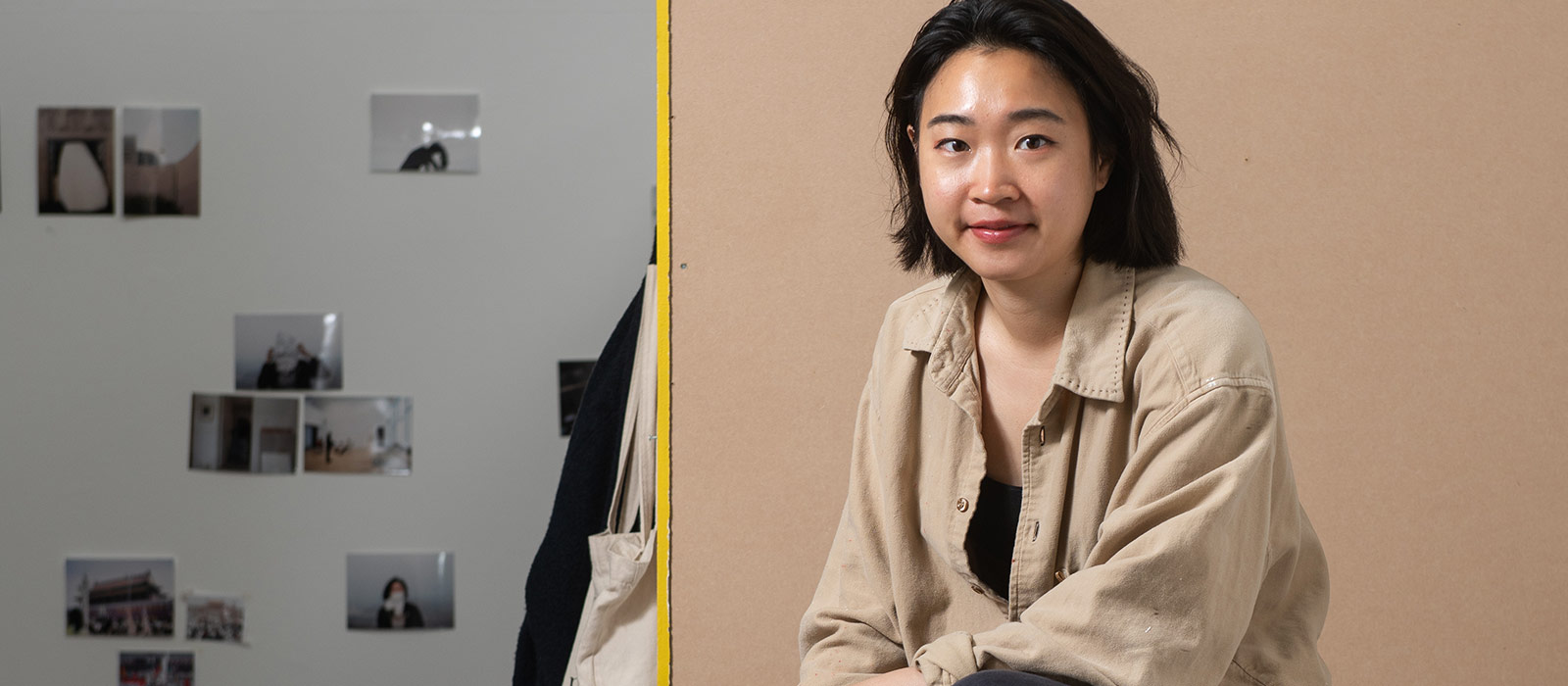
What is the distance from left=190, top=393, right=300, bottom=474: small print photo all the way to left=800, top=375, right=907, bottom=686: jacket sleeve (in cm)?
172

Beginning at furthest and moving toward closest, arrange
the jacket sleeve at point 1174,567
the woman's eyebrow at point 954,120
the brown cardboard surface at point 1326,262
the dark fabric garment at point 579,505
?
the dark fabric garment at point 579,505 < the brown cardboard surface at point 1326,262 < the woman's eyebrow at point 954,120 < the jacket sleeve at point 1174,567

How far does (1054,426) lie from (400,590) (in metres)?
1.89

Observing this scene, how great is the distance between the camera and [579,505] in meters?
1.74

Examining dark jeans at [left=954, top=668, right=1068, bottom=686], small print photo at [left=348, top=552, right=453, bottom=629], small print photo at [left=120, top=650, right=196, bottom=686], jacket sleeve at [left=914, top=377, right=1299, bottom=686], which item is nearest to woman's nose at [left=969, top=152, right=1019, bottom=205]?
jacket sleeve at [left=914, top=377, right=1299, bottom=686]

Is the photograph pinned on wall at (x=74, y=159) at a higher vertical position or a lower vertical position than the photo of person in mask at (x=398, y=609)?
higher

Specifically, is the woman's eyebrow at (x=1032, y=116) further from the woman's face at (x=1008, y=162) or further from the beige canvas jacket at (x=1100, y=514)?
the beige canvas jacket at (x=1100, y=514)

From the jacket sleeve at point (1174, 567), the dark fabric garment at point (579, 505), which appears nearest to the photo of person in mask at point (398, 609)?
the dark fabric garment at point (579, 505)

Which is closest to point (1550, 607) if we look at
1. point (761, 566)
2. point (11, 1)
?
point (761, 566)

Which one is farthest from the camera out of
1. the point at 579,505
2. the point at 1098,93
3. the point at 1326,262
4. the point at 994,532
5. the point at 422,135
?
the point at 422,135

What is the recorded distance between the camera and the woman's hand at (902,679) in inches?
36.5

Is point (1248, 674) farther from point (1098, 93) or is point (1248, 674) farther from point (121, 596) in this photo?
point (121, 596)

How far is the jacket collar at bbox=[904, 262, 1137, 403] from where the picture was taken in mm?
941

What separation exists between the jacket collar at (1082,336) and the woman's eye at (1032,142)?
0.42 feet

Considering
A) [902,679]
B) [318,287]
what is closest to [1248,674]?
[902,679]
